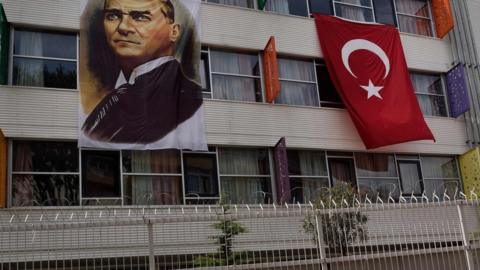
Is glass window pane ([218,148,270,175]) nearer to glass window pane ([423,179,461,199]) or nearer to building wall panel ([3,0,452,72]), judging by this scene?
building wall panel ([3,0,452,72])

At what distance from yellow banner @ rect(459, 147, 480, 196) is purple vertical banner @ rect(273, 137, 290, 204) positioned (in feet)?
22.5

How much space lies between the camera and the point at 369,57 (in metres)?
19.0

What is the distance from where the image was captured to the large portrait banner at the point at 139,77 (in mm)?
14977

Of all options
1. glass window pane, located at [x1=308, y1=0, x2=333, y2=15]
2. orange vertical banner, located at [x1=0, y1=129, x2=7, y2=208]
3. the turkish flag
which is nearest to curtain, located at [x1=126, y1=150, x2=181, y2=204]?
orange vertical banner, located at [x1=0, y1=129, x2=7, y2=208]

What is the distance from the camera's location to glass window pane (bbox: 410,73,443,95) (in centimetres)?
2062

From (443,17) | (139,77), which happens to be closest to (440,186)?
(443,17)

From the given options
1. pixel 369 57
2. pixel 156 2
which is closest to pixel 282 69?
pixel 369 57

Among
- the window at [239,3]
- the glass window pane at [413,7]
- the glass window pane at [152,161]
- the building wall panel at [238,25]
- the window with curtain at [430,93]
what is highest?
the glass window pane at [413,7]

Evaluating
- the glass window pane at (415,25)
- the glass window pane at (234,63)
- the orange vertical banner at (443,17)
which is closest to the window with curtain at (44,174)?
the glass window pane at (234,63)

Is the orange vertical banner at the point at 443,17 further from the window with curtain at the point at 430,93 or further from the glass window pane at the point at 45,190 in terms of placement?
the glass window pane at the point at 45,190

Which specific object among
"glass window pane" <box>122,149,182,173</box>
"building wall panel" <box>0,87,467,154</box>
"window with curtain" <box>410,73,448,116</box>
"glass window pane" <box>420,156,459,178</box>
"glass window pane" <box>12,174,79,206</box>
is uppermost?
"window with curtain" <box>410,73,448,116</box>

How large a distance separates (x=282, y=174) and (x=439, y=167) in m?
6.51

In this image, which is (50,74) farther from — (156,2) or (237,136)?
(237,136)

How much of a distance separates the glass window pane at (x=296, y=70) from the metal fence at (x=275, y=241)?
796 cm
